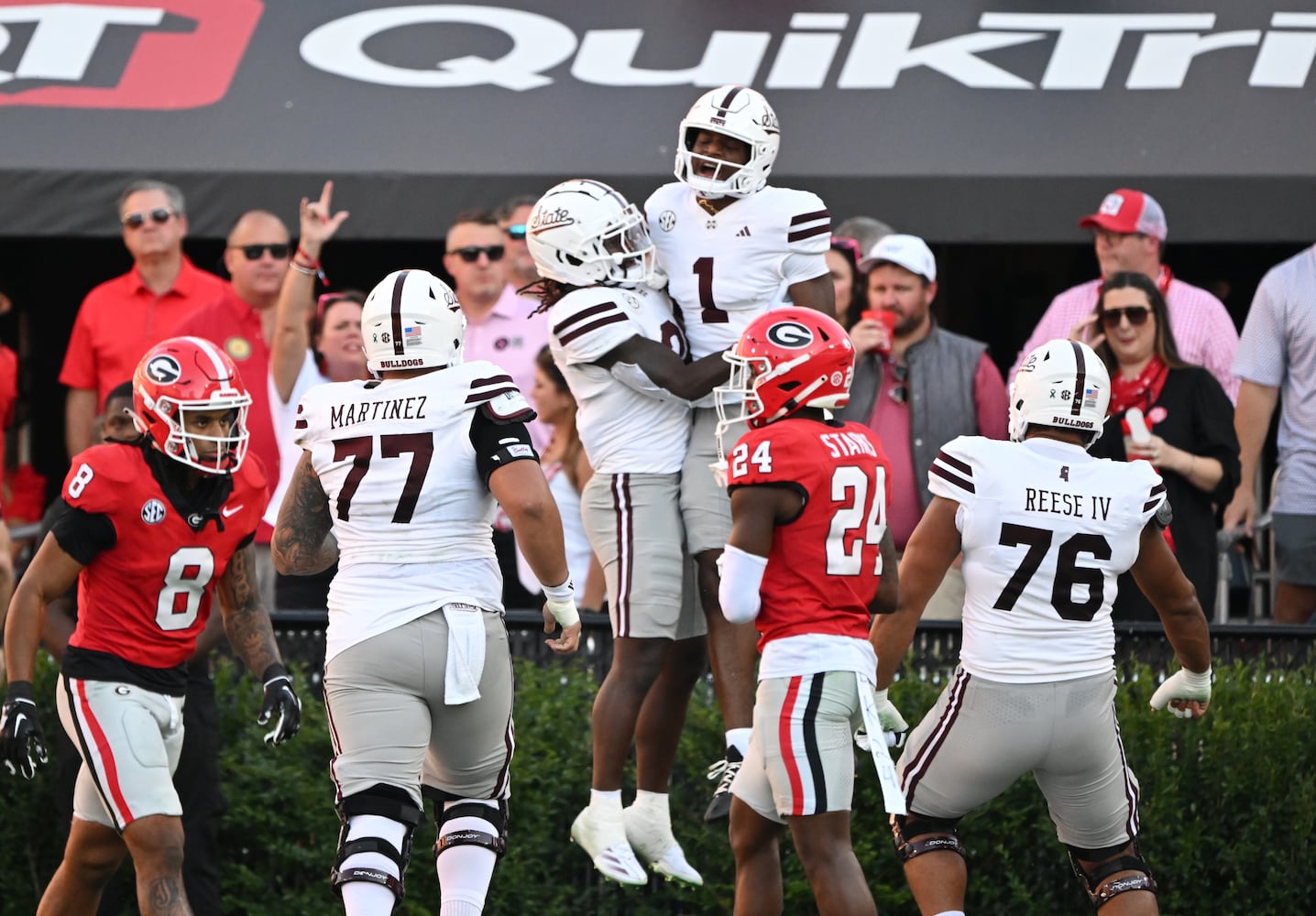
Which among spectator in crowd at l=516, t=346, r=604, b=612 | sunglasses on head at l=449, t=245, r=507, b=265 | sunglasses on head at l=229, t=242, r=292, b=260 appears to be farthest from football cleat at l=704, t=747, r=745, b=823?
sunglasses on head at l=229, t=242, r=292, b=260

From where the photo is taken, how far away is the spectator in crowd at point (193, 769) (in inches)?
293

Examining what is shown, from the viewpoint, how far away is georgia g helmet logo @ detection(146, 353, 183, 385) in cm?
667

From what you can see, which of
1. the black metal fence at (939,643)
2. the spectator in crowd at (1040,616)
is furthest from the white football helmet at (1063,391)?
the black metal fence at (939,643)

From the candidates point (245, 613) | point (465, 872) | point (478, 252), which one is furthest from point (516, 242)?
point (465, 872)

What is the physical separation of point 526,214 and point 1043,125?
2.96m

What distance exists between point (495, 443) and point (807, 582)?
102cm

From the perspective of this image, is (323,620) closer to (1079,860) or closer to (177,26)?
(1079,860)

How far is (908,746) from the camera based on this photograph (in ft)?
20.7

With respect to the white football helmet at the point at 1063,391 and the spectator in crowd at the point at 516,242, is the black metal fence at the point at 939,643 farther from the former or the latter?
the spectator in crowd at the point at 516,242

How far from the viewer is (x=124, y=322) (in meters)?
9.48

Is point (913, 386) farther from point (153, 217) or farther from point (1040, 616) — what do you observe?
point (153, 217)

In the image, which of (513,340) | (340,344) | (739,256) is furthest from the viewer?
(513,340)

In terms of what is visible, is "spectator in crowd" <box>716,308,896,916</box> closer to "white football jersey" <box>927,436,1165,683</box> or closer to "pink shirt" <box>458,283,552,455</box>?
"white football jersey" <box>927,436,1165,683</box>

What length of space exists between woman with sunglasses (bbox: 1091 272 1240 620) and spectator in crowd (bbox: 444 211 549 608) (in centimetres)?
256
